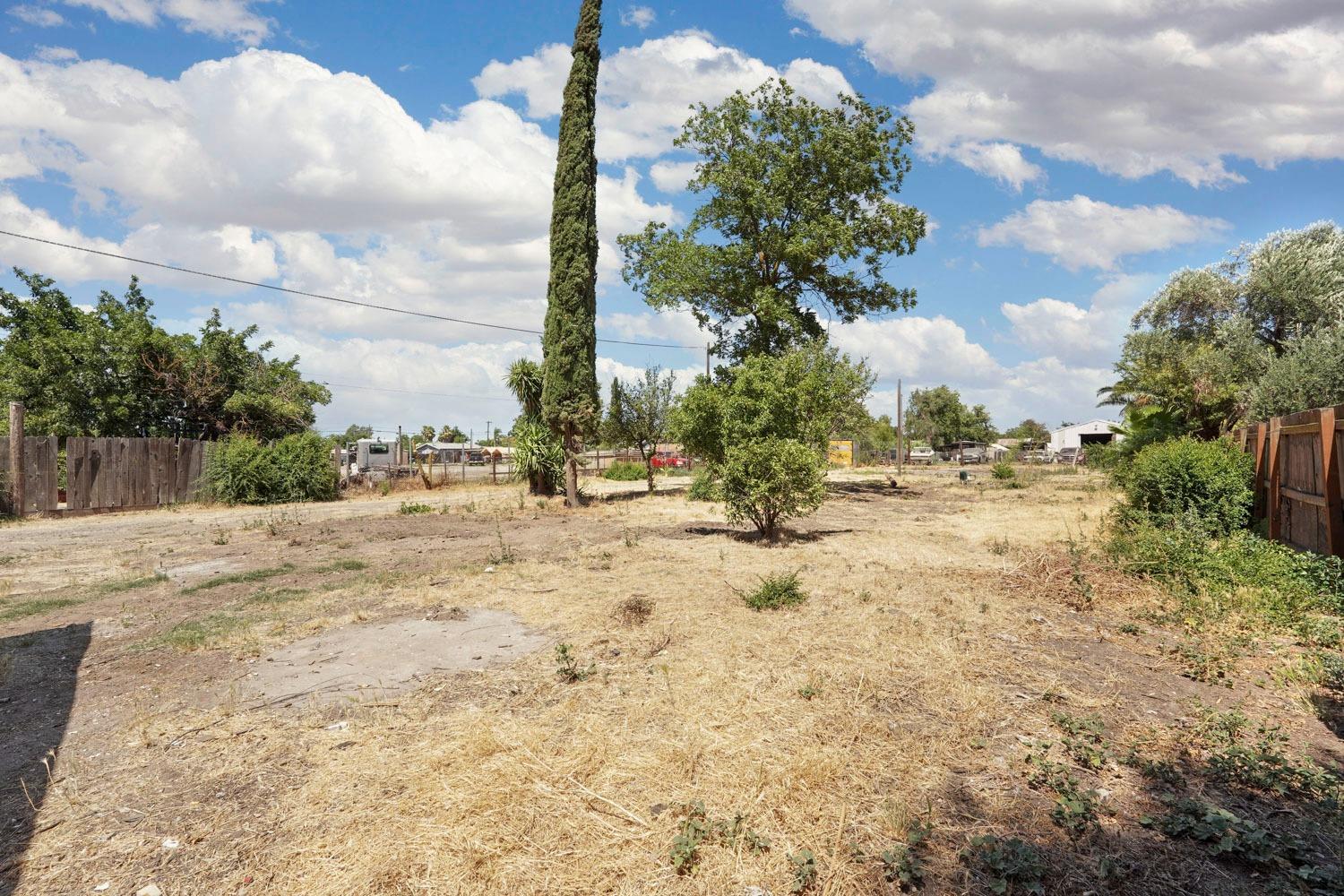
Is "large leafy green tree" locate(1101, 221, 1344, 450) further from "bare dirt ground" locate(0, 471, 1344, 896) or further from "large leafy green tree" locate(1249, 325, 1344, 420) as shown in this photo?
"bare dirt ground" locate(0, 471, 1344, 896)

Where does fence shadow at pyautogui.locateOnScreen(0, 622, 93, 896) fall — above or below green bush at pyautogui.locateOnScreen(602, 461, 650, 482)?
below

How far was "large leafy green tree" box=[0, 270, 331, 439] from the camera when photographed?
2312cm

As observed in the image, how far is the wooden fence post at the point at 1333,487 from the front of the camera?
23.8 ft

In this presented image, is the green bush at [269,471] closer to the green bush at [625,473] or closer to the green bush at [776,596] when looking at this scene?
the green bush at [625,473]

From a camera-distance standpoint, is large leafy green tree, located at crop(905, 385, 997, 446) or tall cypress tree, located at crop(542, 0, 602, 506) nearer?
tall cypress tree, located at crop(542, 0, 602, 506)

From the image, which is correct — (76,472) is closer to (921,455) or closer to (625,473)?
(625,473)

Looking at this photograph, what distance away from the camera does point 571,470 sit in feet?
67.8

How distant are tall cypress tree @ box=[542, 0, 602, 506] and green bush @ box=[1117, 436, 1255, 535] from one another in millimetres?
13618

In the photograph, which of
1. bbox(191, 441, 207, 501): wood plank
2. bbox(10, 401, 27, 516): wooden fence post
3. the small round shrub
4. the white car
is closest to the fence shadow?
bbox(10, 401, 27, 516): wooden fence post

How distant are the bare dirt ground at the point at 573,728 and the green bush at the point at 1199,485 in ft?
11.3

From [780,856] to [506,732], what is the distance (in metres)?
1.92

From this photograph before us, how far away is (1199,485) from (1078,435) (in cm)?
6606

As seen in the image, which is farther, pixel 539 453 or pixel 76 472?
pixel 539 453

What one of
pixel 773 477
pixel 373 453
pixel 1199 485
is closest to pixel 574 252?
pixel 773 477
